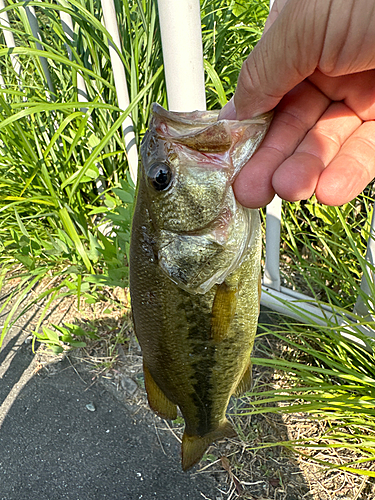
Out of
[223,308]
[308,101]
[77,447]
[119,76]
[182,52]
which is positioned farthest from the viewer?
[119,76]

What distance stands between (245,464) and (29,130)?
9.05 ft

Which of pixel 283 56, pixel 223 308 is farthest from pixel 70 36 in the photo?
pixel 223 308

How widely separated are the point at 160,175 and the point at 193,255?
253mm

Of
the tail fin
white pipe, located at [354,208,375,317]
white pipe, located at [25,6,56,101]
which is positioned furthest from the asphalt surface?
white pipe, located at [25,6,56,101]

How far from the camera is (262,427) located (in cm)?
224

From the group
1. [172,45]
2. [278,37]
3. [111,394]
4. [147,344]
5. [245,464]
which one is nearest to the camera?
[278,37]

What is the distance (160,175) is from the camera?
1.10 m

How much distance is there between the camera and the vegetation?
2324mm

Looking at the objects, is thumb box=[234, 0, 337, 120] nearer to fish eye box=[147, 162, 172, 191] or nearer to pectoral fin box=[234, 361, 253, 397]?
fish eye box=[147, 162, 172, 191]

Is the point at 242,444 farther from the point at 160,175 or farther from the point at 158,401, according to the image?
the point at 160,175

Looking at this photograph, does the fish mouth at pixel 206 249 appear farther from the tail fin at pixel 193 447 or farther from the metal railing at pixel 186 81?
the metal railing at pixel 186 81

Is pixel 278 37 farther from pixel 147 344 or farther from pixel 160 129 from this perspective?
pixel 147 344

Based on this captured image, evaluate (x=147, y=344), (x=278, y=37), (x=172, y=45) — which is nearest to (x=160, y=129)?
(x=278, y=37)

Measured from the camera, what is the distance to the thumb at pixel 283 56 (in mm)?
1026
